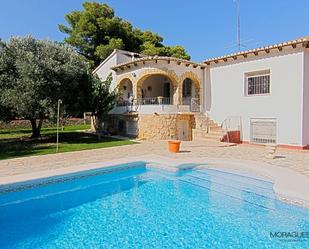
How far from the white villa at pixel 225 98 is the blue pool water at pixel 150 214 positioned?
8.72 m

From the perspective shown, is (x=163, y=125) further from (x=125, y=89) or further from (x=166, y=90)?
(x=125, y=89)

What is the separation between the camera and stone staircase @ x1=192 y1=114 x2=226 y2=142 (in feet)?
68.5

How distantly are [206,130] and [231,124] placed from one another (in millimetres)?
2175

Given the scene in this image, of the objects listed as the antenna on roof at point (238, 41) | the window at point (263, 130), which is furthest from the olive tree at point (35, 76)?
the antenna on roof at point (238, 41)

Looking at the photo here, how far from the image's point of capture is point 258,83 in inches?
754

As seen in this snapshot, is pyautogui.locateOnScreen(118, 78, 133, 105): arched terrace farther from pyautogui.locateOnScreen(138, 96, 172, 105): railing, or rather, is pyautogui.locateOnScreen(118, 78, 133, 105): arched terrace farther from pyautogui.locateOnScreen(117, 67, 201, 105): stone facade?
pyautogui.locateOnScreen(138, 96, 172, 105): railing

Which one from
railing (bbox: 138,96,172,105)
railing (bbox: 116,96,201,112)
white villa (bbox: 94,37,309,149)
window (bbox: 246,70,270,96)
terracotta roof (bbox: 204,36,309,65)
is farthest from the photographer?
railing (bbox: 138,96,172,105)

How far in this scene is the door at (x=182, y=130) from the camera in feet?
73.2

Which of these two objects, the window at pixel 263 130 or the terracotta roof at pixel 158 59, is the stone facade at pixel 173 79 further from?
the window at pixel 263 130

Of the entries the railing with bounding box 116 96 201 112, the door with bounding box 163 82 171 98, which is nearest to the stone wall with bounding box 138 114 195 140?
the railing with bounding box 116 96 201 112

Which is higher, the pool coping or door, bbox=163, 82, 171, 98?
door, bbox=163, 82, 171, 98

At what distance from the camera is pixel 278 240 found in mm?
6383

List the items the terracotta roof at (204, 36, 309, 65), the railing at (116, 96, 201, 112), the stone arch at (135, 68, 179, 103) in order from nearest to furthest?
the terracotta roof at (204, 36, 309, 65) → the railing at (116, 96, 201, 112) → the stone arch at (135, 68, 179, 103)

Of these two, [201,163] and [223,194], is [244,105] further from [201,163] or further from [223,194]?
[223,194]
